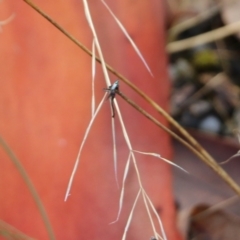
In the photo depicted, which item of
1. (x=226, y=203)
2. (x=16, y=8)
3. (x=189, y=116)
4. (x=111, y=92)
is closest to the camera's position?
(x=111, y=92)

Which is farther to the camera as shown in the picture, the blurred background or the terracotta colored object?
the blurred background

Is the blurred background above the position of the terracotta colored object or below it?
above

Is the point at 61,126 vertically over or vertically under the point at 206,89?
under

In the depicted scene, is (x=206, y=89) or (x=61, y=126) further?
(x=206, y=89)

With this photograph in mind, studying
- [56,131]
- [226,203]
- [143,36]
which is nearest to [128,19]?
[143,36]

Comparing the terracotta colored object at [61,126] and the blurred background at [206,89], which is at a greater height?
the blurred background at [206,89]

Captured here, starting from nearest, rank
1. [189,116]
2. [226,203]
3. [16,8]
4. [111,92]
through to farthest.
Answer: [111,92]
[16,8]
[226,203]
[189,116]

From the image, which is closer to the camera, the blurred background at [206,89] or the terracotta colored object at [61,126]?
the terracotta colored object at [61,126]

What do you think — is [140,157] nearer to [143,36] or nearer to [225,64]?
[143,36]
